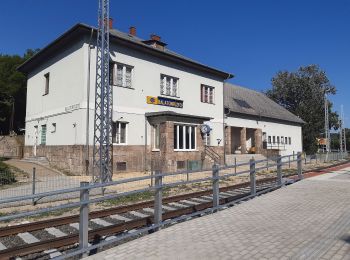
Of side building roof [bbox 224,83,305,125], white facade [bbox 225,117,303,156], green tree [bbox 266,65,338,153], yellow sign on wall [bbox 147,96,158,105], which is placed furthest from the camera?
green tree [bbox 266,65,338,153]

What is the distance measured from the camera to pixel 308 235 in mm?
6219

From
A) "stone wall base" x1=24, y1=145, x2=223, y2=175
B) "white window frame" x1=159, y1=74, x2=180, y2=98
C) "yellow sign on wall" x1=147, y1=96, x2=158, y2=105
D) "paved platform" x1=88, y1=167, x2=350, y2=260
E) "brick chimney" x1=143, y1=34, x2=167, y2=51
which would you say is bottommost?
"paved platform" x1=88, y1=167, x2=350, y2=260

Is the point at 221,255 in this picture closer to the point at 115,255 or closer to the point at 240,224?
the point at 115,255

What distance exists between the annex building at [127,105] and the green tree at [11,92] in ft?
44.4

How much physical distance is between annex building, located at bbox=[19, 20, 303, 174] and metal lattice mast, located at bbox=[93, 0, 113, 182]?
1.56 ft

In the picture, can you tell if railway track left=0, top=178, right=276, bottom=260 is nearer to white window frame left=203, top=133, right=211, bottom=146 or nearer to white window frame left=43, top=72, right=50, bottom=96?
white window frame left=43, top=72, right=50, bottom=96

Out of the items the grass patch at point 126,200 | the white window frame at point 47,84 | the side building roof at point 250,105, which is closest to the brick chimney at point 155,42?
the white window frame at point 47,84

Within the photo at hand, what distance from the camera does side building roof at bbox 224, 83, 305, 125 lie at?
3566 cm

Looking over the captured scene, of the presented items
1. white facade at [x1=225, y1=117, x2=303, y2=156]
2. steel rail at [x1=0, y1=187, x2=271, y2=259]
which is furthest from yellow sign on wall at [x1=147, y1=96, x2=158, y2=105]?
steel rail at [x1=0, y1=187, x2=271, y2=259]

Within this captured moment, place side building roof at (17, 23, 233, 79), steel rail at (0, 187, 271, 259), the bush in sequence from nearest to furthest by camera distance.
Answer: steel rail at (0, 187, 271, 259), the bush, side building roof at (17, 23, 233, 79)

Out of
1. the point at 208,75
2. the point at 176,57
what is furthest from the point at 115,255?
the point at 208,75

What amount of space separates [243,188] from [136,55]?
1264 centimetres

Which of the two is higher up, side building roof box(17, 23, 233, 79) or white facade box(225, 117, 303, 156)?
side building roof box(17, 23, 233, 79)

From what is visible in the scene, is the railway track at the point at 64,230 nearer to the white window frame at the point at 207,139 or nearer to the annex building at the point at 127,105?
the annex building at the point at 127,105
